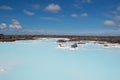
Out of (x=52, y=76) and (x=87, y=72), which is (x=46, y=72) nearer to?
(x=52, y=76)

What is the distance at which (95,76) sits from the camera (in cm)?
894

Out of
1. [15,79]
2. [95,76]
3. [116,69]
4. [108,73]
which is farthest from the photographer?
[116,69]

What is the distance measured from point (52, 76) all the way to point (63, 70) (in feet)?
4.61

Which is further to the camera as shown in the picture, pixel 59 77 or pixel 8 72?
pixel 8 72

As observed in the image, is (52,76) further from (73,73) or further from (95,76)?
(95,76)

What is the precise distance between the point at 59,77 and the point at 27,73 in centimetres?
158

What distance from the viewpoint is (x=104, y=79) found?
8.64 m

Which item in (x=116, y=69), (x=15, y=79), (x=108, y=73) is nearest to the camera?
(x=15, y=79)

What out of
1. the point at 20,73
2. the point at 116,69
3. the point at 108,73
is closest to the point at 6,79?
the point at 20,73

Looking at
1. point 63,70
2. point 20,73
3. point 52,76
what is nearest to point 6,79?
point 20,73

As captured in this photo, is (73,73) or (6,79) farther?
(73,73)

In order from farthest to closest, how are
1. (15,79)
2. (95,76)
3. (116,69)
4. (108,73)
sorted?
(116,69) < (108,73) < (95,76) < (15,79)

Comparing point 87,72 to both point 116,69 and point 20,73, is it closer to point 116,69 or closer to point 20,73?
point 116,69

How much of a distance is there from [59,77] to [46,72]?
111cm
